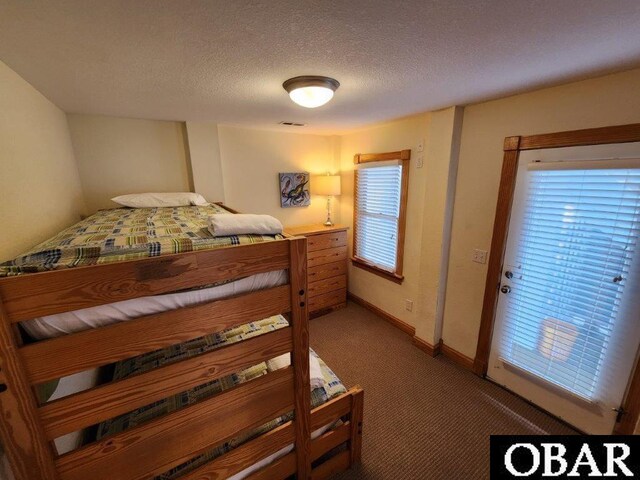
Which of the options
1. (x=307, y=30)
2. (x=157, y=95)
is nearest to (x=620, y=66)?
(x=307, y=30)

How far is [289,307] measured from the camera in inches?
42.6

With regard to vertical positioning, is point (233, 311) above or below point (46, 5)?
below

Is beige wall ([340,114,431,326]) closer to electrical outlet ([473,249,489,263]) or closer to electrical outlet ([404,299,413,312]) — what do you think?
electrical outlet ([404,299,413,312])

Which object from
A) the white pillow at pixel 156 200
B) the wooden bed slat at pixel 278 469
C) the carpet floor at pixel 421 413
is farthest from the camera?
the white pillow at pixel 156 200

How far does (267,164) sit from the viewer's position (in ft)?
10.5

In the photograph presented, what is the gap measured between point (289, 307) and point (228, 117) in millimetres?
2136

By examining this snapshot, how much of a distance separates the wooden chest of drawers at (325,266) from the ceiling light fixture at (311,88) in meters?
1.70

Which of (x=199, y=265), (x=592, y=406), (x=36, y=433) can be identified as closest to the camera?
(x=36, y=433)

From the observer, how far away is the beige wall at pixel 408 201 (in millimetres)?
2578

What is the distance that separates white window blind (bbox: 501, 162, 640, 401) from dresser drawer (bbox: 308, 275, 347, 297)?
6.20 ft

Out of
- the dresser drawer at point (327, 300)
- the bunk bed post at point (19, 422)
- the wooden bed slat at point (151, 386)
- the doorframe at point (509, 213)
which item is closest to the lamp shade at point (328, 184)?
the dresser drawer at point (327, 300)

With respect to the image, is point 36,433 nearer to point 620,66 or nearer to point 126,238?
point 126,238

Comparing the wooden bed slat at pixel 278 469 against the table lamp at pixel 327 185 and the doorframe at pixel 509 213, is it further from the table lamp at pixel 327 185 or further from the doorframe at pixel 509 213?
the table lamp at pixel 327 185

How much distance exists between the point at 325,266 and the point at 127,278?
258 centimetres
